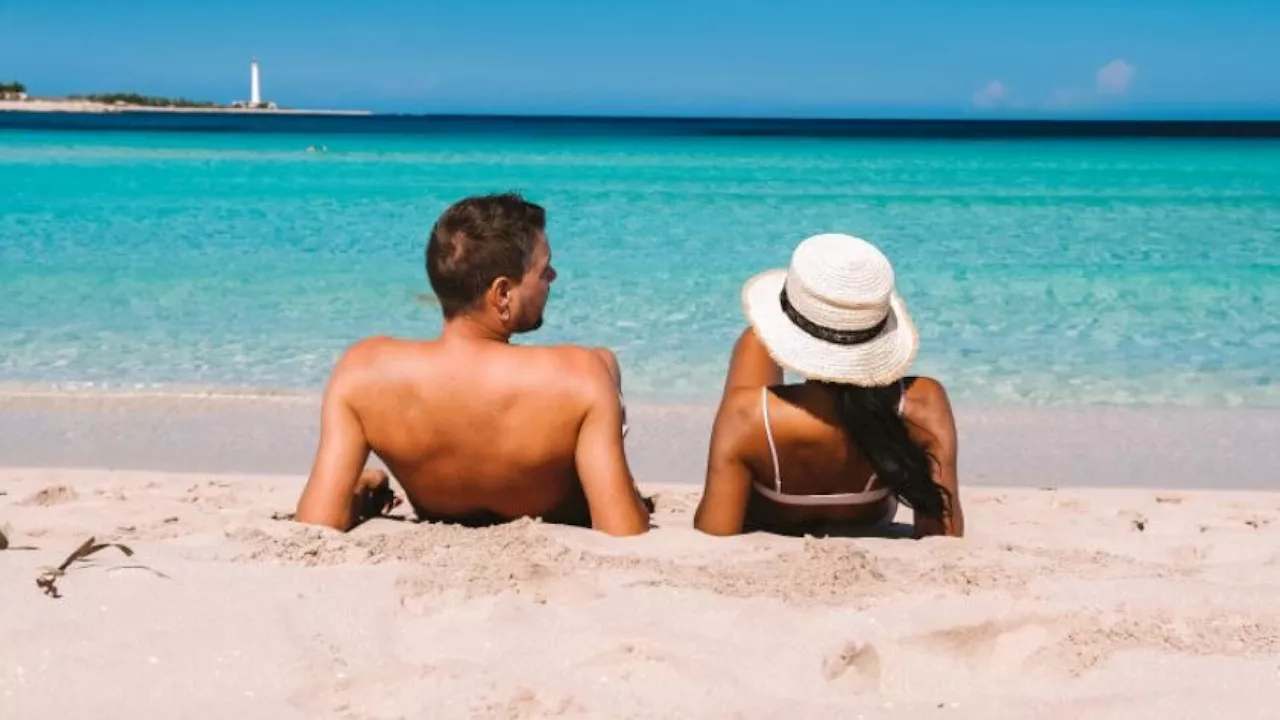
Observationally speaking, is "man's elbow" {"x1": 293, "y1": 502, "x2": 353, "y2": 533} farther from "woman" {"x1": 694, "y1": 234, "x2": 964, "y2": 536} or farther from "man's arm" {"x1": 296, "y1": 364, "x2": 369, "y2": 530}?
"woman" {"x1": 694, "y1": 234, "x2": 964, "y2": 536}

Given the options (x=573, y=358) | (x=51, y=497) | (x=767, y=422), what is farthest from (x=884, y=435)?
(x=51, y=497)

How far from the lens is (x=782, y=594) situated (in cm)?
312

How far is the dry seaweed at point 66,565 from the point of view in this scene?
2.91 m

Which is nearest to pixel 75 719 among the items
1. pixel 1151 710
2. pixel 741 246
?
pixel 1151 710

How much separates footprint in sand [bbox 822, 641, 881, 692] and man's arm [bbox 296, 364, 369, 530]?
5.08 feet

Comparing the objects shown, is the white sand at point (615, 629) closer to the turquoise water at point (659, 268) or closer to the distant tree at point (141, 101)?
the turquoise water at point (659, 268)

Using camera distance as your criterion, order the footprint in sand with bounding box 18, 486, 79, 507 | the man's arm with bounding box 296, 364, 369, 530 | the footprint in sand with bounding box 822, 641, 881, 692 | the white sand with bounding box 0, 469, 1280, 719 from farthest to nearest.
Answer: the footprint in sand with bounding box 18, 486, 79, 507, the man's arm with bounding box 296, 364, 369, 530, the footprint in sand with bounding box 822, 641, 881, 692, the white sand with bounding box 0, 469, 1280, 719

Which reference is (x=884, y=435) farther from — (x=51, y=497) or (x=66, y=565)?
(x=51, y=497)

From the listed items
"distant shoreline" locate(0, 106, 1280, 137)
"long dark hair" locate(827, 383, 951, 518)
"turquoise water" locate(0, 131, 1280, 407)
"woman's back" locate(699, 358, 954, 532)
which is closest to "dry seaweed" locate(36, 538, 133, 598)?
"woman's back" locate(699, 358, 954, 532)

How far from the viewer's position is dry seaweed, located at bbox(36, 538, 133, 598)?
2.91 meters

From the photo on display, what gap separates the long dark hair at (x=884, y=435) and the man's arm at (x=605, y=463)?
0.61 m

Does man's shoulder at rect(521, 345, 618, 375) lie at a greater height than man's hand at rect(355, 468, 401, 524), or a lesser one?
greater

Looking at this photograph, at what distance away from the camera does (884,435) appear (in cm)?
362

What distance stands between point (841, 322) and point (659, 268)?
9510 mm
